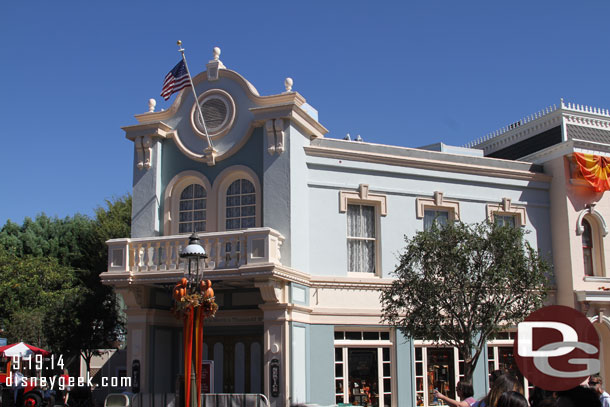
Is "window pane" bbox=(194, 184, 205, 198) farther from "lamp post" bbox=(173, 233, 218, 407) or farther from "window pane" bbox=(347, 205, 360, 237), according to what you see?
"lamp post" bbox=(173, 233, 218, 407)

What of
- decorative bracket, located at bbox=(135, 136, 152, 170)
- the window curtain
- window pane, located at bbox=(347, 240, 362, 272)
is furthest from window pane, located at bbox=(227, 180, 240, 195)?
window pane, located at bbox=(347, 240, 362, 272)

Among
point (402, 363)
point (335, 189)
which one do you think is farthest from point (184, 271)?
point (402, 363)

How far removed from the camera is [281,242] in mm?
18484

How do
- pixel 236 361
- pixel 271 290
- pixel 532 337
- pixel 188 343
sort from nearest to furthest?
pixel 532 337 < pixel 188 343 < pixel 271 290 < pixel 236 361

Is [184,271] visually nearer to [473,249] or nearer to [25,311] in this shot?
[473,249]

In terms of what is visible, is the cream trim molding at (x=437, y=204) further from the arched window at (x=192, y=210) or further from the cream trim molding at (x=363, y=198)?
the arched window at (x=192, y=210)

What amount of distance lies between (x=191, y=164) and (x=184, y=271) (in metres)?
3.97

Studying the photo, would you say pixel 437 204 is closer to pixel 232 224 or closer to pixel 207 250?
pixel 232 224

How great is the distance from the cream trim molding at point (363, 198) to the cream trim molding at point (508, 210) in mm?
3695

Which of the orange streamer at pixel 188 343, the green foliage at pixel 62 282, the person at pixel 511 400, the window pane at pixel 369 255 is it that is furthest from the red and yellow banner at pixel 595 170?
the person at pixel 511 400

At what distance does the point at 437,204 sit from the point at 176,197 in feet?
25.6

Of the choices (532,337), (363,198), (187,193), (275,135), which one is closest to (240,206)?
(187,193)

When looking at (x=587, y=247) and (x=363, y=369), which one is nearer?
(x=363, y=369)

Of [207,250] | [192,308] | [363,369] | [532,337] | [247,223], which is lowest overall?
[363,369]
